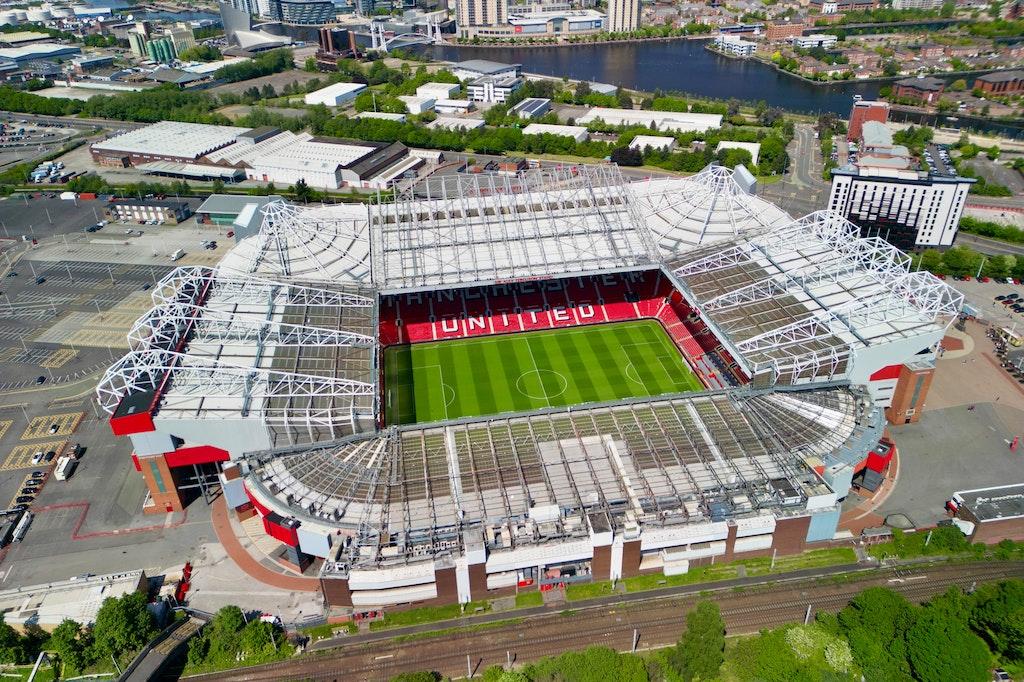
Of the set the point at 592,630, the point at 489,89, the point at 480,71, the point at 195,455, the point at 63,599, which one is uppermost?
the point at 480,71

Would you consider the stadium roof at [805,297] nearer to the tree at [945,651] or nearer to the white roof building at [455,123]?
the tree at [945,651]

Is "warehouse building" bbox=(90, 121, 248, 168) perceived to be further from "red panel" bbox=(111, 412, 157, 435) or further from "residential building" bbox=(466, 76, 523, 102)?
"red panel" bbox=(111, 412, 157, 435)

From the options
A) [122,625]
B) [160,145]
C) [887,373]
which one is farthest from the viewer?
[160,145]

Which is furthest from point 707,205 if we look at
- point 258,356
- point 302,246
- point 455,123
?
point 455,123

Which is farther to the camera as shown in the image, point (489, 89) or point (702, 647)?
point (489, 89)

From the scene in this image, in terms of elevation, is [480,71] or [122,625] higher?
[480,71]

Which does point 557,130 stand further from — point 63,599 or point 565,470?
point 63,599

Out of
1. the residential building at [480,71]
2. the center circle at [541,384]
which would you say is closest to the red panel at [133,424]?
the center circle at [541,384]
